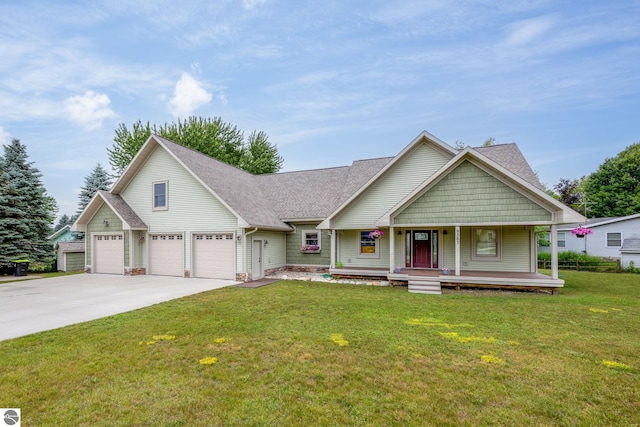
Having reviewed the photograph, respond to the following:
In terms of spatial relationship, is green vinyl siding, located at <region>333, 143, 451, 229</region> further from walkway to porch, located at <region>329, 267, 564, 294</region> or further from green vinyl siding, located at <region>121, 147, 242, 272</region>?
green vinyl siding, located at <region>121, 147, 242, 272</region>

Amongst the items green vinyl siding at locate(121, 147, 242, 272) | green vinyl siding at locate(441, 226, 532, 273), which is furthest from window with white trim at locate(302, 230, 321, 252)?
green vinyl siding at locate(441, 226, 532, 273)

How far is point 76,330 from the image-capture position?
20.8 ft

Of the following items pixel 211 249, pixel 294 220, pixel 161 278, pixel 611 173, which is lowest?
pixel 161 278

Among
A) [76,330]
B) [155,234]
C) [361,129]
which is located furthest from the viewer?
[361,129]

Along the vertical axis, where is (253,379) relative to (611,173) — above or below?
below

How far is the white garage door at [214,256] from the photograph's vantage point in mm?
13859

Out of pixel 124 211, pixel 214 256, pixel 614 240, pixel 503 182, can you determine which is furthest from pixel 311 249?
pixel 614 240

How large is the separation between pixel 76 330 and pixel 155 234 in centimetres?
982

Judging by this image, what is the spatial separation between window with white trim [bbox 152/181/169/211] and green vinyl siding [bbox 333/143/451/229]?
28.8ft

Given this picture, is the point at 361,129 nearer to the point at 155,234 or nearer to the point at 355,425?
the point at 155,234

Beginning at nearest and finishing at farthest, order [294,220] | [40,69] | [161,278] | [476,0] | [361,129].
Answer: [476,0] → [40,69] → [161,278] → [294,220] → [361,129]

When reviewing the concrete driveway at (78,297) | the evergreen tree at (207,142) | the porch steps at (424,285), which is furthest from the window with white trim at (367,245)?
the evergreen tree at (207,142)

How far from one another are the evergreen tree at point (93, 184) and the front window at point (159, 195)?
14.4 m

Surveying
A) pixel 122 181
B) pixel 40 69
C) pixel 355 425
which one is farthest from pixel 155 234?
pixel 355 425
